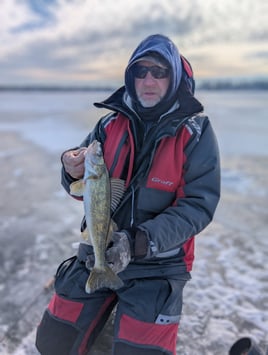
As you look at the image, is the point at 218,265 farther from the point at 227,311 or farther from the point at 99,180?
the point at 99,180

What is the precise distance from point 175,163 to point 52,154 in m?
7.51

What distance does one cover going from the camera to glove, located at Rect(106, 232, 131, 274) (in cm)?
247

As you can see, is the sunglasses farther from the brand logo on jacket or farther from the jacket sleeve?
the brand logo on jacket

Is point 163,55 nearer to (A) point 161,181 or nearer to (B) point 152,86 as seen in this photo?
(B) point 152,86

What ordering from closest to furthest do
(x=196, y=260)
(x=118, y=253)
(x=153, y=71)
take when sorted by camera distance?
(x=118, y=253)
(x=153, y=71)
(x=196, y=260)

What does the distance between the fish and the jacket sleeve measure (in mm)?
308

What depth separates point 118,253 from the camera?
2.46 meters

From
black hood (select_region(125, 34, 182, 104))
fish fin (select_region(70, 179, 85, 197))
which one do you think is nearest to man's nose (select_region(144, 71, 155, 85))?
black hood (select_region(125, 34, 182, 104))

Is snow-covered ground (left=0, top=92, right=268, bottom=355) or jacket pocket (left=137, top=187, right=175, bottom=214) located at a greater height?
jacket pocket (left=137, top=187, right=175, bottom=214)

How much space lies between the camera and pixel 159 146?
275 cm

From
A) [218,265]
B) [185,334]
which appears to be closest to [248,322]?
[185,334]

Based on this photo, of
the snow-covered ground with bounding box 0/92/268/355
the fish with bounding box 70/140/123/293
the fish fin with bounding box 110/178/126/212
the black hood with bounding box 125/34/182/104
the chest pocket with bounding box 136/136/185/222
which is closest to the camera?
the fish with bounding box 70/140/123/293

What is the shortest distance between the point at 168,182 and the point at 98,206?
0.60 m

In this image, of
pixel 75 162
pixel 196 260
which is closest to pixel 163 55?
pixel 75 162
